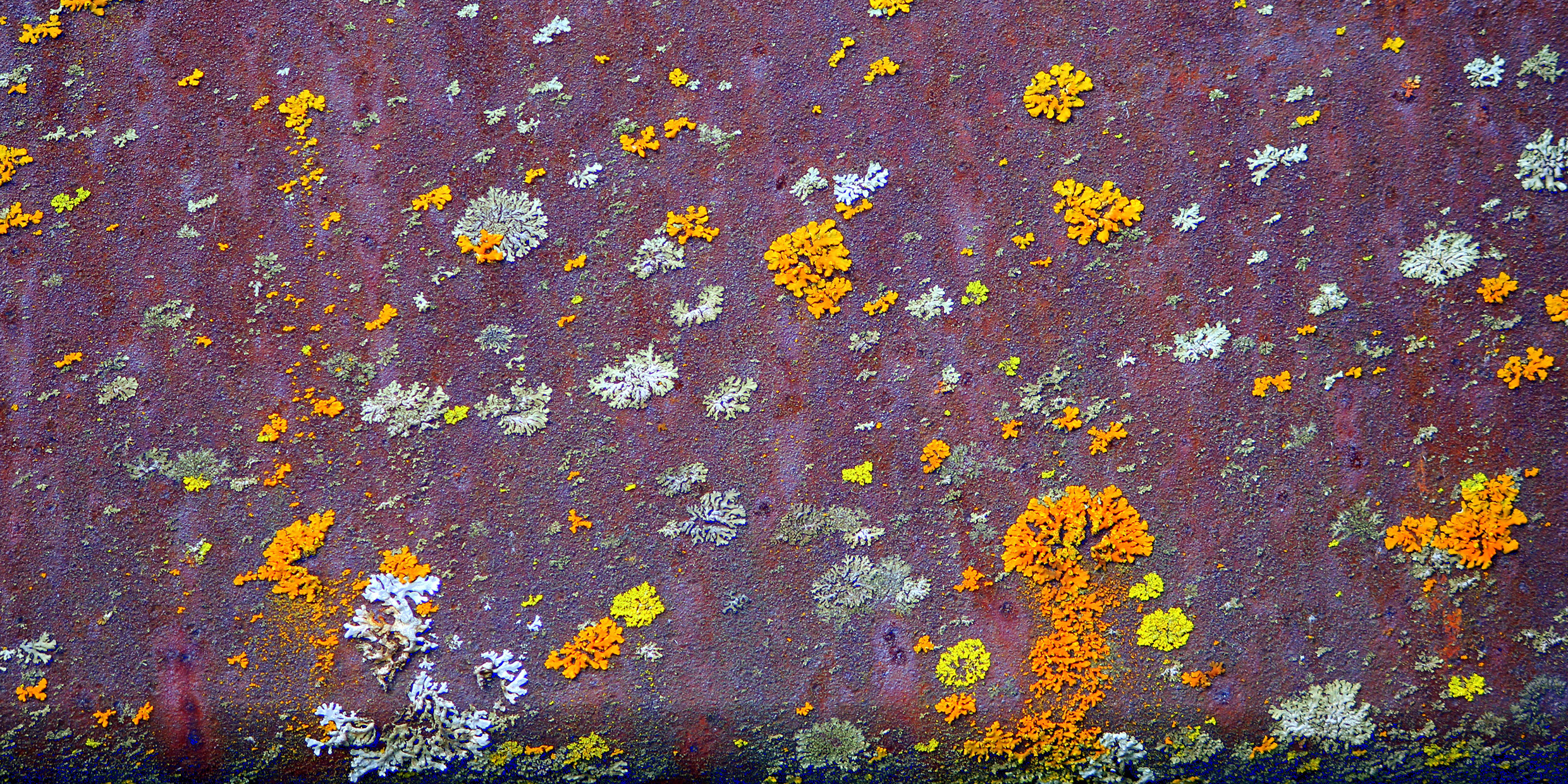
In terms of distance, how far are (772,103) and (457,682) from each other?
7.61ft

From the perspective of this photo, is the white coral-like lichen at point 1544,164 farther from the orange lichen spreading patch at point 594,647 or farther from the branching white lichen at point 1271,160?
the orange lichen spreading patch at point 594,647

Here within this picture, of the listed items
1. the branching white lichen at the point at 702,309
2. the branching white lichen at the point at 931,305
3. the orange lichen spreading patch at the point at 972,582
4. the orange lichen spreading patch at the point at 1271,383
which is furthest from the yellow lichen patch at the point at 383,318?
the orange lichen spreading patch at the point at 1271,383

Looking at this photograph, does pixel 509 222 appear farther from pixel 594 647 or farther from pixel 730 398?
pixel 594 647

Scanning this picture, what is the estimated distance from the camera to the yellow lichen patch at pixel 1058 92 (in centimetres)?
279

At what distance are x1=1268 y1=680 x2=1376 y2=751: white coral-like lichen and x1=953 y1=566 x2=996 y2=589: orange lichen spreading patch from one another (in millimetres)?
1052

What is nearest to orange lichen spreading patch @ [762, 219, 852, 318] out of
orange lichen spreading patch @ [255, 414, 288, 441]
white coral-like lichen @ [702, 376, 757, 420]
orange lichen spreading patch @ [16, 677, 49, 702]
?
white coral-like lichen @ [702, 376, 757, 420]

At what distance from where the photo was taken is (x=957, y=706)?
109 inches

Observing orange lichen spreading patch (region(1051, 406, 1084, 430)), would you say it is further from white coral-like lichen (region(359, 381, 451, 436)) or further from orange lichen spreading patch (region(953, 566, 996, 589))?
white coral-like lichen (region(359, 381, 451, 436))

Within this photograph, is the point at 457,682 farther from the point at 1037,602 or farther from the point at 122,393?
the point at 1037,602

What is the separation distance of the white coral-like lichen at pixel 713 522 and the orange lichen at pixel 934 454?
0.65m

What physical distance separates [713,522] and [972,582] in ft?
2.99

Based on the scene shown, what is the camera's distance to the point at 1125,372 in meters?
2.75

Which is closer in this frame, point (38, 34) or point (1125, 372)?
point (1125, 372)

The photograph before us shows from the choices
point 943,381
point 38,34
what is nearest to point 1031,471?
point 943,381
